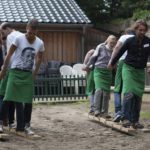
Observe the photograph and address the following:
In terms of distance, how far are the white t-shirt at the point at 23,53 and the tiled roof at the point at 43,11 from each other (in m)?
12.8

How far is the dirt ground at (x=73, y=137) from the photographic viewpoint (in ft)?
27.8

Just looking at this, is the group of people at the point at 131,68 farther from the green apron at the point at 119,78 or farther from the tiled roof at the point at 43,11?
the tiled roof at the point at 43,11

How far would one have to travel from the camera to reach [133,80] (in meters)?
9.77

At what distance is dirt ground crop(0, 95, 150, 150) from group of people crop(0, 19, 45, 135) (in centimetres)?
39

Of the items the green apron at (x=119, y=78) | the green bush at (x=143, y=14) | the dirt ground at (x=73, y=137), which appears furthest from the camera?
the green bush at (x=143, y=14)

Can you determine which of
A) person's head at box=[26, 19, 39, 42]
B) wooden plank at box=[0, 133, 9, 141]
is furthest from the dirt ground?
person's head at box=[26, 19, 39, 42]

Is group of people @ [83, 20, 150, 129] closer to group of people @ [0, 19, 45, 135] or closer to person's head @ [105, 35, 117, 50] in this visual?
person's head @ [105, 35, 117, 50]

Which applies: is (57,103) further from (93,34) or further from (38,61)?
(93,34)

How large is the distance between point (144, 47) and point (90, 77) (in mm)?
2529

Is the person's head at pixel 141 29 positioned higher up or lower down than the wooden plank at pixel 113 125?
higher up

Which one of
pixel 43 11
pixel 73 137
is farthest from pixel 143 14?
pixel 73 137

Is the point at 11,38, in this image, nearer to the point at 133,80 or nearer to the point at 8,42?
the point at 8,42

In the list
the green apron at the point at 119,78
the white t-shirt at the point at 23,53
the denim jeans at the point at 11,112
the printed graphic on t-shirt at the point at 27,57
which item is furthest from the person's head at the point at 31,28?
the green apron at the point at 119,78

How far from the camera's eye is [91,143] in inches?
348
